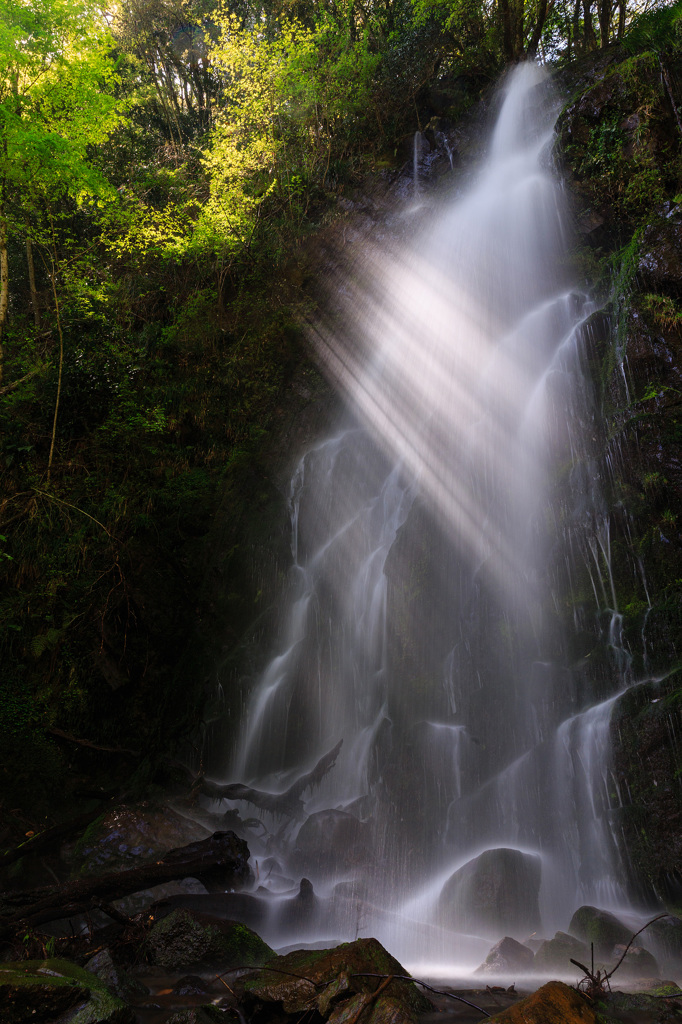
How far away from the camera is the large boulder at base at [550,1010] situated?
274cm

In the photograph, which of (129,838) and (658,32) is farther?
(658,32)

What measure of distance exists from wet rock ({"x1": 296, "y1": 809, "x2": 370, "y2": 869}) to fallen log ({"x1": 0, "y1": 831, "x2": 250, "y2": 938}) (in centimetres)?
87

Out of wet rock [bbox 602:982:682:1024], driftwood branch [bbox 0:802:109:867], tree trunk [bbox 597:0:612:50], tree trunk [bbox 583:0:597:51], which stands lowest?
wet rock [bbox 602:982:682:1024]

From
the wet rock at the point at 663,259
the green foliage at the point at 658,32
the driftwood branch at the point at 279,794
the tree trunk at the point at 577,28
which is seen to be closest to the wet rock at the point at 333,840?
the driftwood branch at the point at 279,794

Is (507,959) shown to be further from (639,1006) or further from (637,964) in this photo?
(639,1006)

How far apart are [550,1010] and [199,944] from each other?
113 inches

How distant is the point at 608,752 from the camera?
6.23 metres

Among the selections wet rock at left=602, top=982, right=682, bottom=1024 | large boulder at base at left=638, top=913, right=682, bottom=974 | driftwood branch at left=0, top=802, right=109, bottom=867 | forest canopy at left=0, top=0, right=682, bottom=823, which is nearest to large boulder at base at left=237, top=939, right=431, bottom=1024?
wet rock at left=602, top=982, right=682, bottom=1024

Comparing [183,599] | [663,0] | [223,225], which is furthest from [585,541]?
[663,0]

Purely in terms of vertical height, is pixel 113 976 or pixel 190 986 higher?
pixel 113 976

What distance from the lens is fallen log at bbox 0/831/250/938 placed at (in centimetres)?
482

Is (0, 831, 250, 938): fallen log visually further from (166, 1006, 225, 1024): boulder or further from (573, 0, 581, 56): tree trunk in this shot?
(573, 0, 581, 56): tree trunk

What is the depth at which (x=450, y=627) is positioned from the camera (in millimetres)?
8367

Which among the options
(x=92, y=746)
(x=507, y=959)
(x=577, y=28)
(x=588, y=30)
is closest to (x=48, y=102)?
(x=92, y=746)
